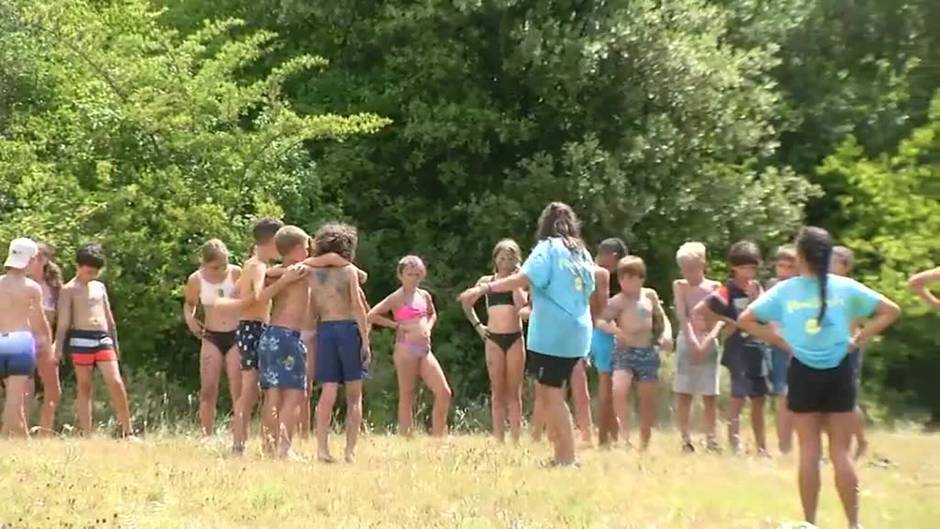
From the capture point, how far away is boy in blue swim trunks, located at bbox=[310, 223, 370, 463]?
9.61m

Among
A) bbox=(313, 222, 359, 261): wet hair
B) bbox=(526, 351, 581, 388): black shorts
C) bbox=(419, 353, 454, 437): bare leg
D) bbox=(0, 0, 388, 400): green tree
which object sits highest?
bbox=(0, 0, 388, 400): green tree

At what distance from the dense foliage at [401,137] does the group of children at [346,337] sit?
432 centimetres

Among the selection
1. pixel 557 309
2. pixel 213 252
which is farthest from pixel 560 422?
pixel 213 252

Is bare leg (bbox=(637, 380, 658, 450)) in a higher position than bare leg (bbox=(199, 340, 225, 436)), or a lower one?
lower

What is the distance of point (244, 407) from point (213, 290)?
5.42ft

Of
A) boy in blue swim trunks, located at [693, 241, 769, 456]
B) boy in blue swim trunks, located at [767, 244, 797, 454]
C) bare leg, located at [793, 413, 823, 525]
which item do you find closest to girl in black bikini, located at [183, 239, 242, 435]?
boy in blue swim trunks, located at [693, 241, 769, 456]

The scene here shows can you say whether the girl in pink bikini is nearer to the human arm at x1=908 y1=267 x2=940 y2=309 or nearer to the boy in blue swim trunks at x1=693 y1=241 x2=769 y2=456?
the boy in blue swim trunks at x1=693 y1=241 x2=769 y2=456

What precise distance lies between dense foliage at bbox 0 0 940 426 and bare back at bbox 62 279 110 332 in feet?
14.1

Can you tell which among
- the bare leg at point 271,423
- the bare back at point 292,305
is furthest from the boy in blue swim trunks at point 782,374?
the bare leg at point 271,423

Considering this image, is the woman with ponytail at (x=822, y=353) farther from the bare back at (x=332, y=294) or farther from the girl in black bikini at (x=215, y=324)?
the girl in black bikini at (x=215, y=324)

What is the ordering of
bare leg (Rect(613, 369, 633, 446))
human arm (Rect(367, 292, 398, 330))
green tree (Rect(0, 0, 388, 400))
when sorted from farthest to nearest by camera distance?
green tree (Rect(0, 0, 388, 400))
human arm (Rect(367, 292, 398, 330))
bare leg (Rect(613, 369, 633, 446))

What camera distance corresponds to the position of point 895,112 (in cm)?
2247

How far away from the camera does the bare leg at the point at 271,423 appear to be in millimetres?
9789

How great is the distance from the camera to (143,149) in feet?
54.6
